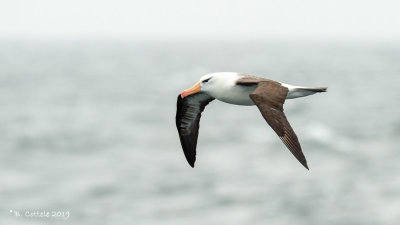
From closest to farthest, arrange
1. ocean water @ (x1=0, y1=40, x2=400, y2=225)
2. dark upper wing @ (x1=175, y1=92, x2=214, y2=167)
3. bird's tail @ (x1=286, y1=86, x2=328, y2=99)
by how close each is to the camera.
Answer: bird's tail @ (x1=286, y1=86, x2=328, y2=99)
dark upper wing @ (x1=175, y1=92, x2=214, y2=167)
ocean water @ (x1=0, y1=40, x2=400, y2=225)

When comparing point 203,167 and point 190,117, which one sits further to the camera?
point 203,167

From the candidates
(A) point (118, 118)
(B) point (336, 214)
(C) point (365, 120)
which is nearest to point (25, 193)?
(B) point (336, 214)

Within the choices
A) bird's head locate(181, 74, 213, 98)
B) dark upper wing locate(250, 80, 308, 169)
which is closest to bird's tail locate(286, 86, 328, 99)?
dark upper wing locate(250, 80, 308, 169)

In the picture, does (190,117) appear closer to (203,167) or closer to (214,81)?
(214,81)

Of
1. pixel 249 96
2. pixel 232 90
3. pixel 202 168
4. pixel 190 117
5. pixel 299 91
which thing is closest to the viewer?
pixel 249 96

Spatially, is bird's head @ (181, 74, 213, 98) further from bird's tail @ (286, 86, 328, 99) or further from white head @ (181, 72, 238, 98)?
bird's tail @ (286, 86, 328, 99)

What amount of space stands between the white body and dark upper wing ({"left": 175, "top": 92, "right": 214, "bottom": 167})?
1.39m

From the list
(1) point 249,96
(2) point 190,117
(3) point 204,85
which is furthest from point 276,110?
(2) point 190,117

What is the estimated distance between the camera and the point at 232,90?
11.6 meters

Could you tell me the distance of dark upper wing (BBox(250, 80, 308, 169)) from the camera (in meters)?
10.3

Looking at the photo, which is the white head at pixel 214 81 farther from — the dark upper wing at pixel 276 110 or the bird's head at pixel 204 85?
the dark upper wing at pixel 276 110

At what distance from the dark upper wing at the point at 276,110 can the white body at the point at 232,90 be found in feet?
1.05

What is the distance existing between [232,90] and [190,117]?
7.85 ft

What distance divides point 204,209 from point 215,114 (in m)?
39.0
